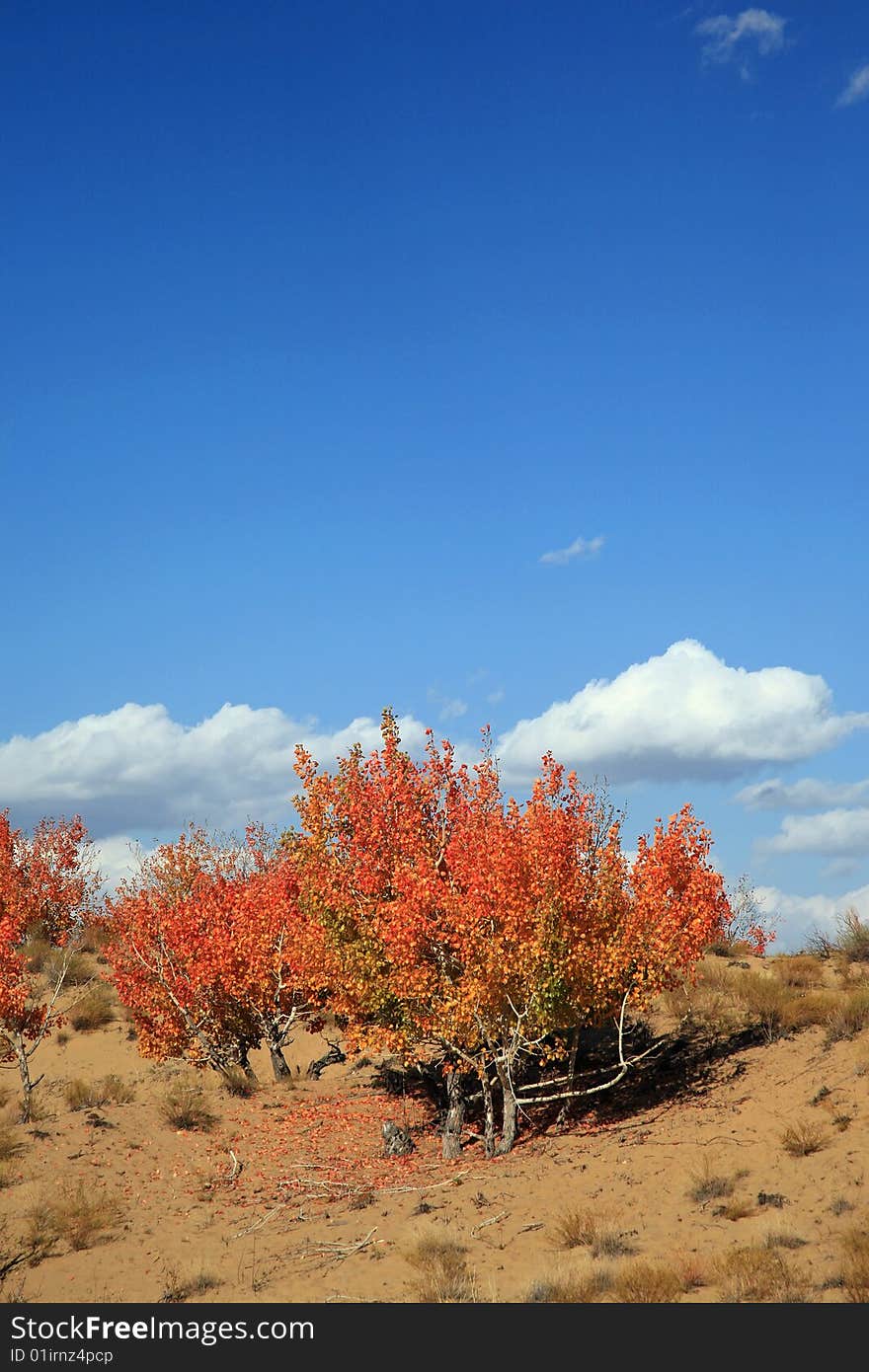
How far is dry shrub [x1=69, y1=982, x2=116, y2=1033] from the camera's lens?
4662 centimetres

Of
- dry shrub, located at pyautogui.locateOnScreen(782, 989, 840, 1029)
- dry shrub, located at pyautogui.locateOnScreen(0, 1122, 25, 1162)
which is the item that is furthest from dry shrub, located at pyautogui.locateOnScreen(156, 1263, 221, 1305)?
dry shrub, located at pyautogui.locateOnScreen(782, 989, 840, 1029)

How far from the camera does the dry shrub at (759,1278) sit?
14547 millimetres

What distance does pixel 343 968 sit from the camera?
1055 inches

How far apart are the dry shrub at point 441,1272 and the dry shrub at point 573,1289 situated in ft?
3.27

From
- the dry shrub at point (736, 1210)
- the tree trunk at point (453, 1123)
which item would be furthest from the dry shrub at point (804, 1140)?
the tree trunk at point (453, 1123)

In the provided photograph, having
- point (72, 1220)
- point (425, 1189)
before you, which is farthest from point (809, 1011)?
point (72, 1220)

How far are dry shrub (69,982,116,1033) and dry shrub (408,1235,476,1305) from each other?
32.0m

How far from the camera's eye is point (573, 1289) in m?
15.8

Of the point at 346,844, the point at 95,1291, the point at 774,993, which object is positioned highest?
the point at 346,844

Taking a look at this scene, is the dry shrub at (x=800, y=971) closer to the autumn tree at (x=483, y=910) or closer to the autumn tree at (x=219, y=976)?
the autumn tree at (x=483, y=910)

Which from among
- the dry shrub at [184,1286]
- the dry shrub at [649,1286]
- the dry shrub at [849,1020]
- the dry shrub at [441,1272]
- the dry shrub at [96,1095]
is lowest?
the dry shrub at [184,1286]

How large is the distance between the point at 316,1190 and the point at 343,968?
5087mm
